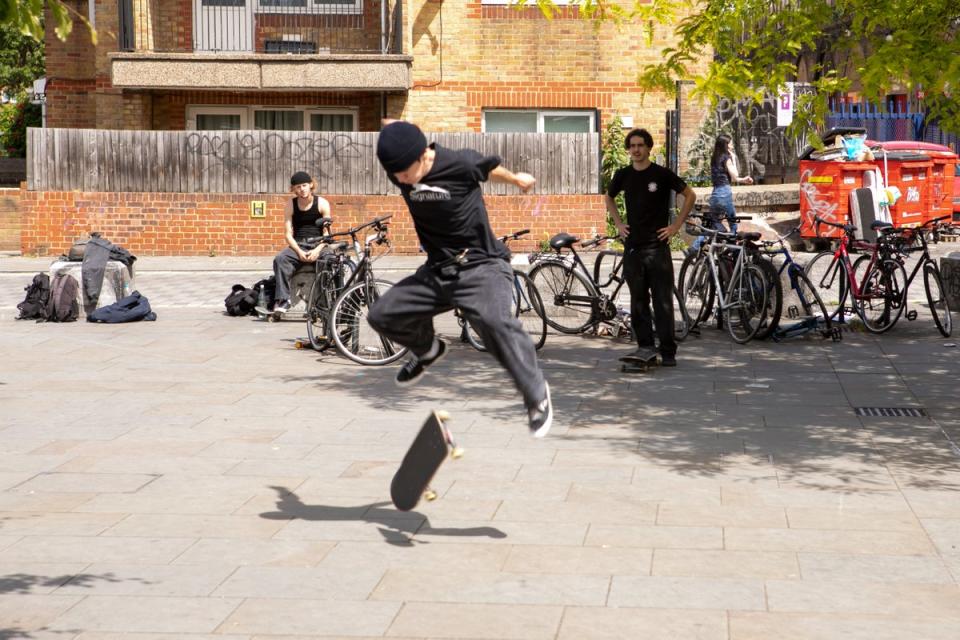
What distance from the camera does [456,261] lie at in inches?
246

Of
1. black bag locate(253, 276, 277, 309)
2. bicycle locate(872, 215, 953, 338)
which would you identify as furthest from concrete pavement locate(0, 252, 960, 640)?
black bag locate(253, 276, 277, 309)

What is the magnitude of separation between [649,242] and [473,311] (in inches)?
195

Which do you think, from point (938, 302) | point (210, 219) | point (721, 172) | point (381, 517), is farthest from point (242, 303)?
point (210, 219)

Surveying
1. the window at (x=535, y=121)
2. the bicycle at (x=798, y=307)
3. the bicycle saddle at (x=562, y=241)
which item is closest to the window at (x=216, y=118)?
the window at (x=535, y=121)

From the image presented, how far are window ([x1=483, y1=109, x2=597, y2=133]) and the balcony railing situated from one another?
2823 millimetres

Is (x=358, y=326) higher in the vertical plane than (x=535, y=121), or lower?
lower

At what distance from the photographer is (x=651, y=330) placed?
1089cm

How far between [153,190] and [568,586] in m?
19.0

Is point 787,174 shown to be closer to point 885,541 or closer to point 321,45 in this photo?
point 321,45

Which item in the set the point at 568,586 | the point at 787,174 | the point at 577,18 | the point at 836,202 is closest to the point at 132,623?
the point at 568,586

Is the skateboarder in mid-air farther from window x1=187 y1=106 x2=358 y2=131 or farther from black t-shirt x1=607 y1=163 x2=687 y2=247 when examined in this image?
window x1=187 y1=106 x2=358 y2=131

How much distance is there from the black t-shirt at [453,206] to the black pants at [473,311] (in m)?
0.09

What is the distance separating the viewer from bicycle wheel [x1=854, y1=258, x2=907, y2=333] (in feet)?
41.5

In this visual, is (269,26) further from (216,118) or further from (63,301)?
(63,301)
